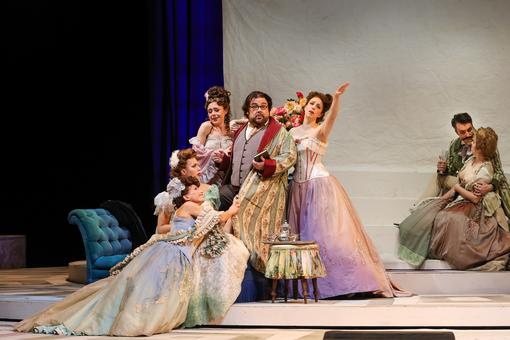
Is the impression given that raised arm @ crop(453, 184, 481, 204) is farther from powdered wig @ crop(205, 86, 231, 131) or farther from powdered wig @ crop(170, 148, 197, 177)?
powdered wig @ crop(170, 148, 197, 177)

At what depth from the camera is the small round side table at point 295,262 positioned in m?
6.51

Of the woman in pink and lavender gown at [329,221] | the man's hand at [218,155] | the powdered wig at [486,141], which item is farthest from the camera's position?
the powdered wig at [486,141]

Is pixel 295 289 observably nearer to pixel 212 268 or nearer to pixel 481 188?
pixel 212 268

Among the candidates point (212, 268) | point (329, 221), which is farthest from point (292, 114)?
point (212, 268)

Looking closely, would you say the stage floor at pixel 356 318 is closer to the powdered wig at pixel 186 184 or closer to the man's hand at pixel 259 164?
the powdered wig at pixel 186 184

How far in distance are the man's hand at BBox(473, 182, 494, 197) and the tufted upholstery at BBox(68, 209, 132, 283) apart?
3.12 metres

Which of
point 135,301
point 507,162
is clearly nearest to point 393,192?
point 507,162

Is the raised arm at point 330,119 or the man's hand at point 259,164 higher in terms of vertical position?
the raised arm at point 330,119

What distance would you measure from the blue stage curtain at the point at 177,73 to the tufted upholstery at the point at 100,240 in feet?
2.57

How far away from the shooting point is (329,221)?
7.09 meters

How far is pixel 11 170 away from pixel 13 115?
0.65 meters

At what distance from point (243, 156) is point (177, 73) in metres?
2.64

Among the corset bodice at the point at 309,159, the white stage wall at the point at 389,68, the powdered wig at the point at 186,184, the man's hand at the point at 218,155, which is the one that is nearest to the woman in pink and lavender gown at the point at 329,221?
the corset bodice at the point at 309,159

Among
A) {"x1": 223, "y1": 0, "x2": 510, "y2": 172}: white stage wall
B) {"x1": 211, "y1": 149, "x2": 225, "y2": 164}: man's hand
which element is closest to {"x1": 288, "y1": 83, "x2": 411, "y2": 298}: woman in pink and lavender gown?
{"x1": 211, "y1": 149, "x2": 225, "y2": 164}: man's hand
